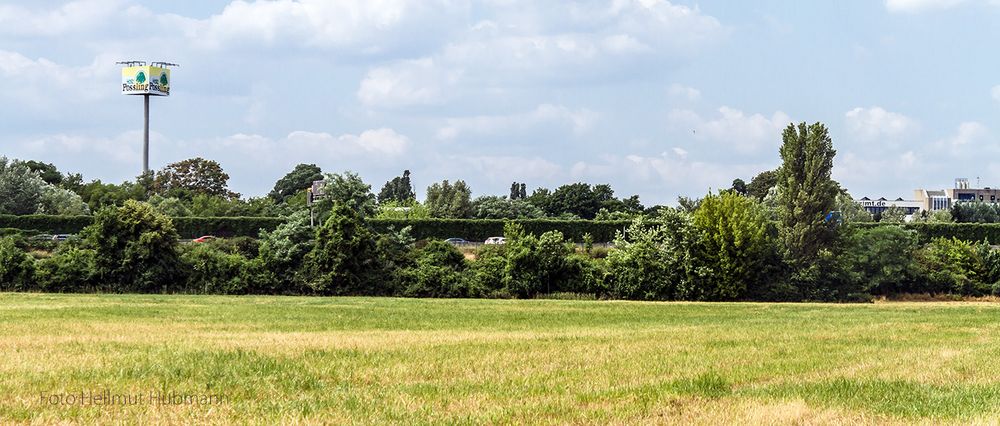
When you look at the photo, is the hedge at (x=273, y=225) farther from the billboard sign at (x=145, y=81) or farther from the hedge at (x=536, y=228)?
the billboard sign at (x=145, y=81)

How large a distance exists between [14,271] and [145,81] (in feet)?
347

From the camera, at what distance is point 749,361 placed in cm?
2041

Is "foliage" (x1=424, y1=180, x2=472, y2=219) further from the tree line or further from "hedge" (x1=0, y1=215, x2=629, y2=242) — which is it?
the tree line

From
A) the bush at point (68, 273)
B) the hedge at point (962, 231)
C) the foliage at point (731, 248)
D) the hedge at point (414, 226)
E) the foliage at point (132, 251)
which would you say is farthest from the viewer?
Result: the hedge at point (414, 226)

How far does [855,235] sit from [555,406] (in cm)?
5774

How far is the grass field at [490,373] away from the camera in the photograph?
13422 mm

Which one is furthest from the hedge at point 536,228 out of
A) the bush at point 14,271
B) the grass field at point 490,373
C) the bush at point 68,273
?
the grass field at point 490,373

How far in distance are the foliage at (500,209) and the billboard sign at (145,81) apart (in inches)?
2084

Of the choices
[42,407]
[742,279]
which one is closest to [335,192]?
[742,279]

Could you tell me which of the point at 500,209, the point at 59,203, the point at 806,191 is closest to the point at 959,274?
the point at 806,191

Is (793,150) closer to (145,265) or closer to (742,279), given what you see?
(742,279)

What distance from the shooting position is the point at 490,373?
58.3 ft

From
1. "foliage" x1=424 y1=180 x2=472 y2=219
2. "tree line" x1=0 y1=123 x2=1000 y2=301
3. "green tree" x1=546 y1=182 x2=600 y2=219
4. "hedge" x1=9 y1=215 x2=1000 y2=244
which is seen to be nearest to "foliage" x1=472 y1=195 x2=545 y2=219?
"foliage" x1=424 y1=180 x2=472 y2=219

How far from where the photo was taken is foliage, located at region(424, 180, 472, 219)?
13950 cm
